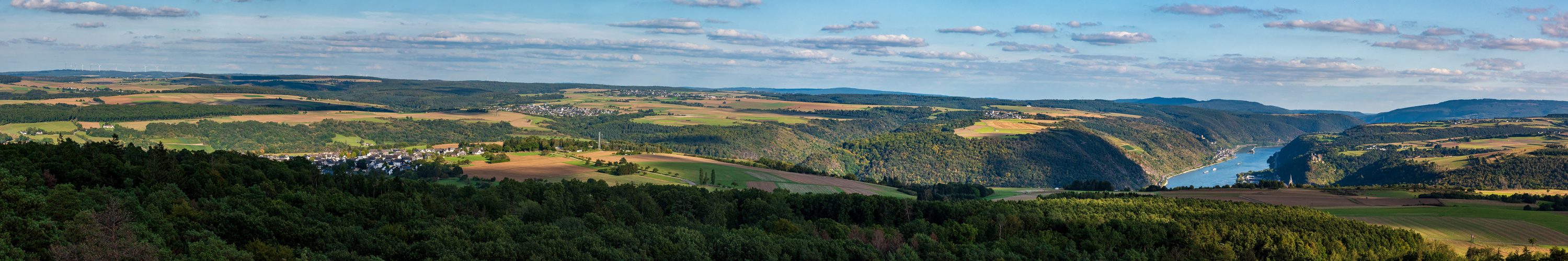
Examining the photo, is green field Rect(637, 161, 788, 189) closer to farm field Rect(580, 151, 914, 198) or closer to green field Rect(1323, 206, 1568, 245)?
farm field Rect(580, 151, 914, 198)

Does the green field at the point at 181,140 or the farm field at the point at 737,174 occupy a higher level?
the farm field at the point at 737,174

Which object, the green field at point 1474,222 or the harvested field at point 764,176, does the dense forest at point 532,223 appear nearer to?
the green field at point 1474,222

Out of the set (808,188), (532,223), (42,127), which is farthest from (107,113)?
(532,223)

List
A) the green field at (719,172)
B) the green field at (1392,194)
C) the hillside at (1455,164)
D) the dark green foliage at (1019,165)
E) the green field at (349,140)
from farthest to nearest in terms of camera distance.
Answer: the dark green foliage at (1019,165) < the green field at (349,140) < the hillside at (1455,164) < the green field at (719,172) < the green field at (1392,194)

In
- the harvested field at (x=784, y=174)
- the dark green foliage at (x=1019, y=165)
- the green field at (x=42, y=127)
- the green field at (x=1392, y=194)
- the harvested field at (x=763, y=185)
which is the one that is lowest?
the dark green foliage at (x=1019, y=165)

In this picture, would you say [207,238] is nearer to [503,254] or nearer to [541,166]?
[503,254]

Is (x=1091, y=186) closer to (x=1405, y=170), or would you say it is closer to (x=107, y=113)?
(x=1405, y=170)

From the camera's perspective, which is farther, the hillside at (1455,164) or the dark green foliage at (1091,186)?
the hillside at (1455,164)

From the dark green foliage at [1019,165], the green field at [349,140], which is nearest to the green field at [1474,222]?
the dark green foliage at [1019,165]
